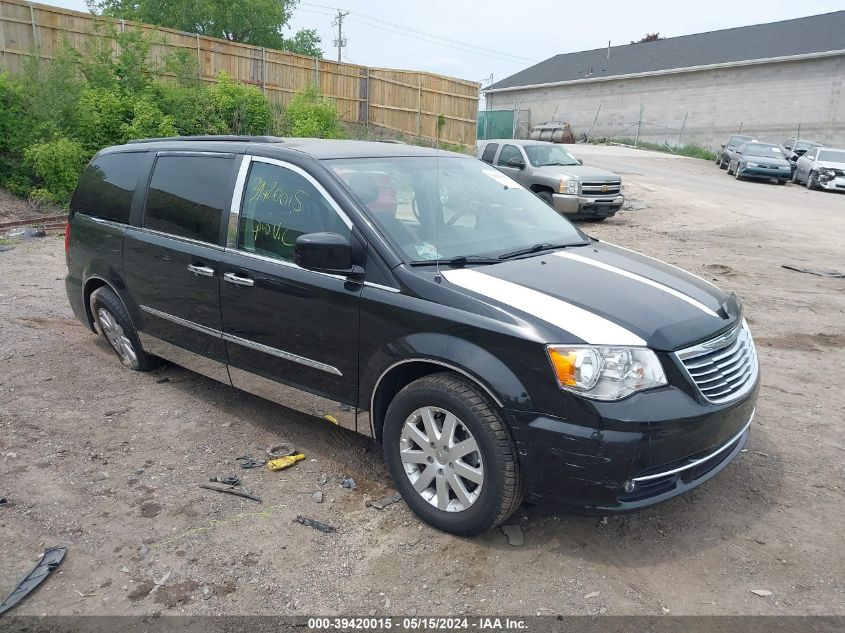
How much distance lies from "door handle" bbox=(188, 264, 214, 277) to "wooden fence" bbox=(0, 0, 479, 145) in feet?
43.7

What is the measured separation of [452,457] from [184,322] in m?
2.33

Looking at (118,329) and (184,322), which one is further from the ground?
(184,322)

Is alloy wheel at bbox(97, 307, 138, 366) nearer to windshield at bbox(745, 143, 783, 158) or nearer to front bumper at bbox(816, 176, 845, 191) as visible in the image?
front bumper at bbox(816, 176, 845, 191)

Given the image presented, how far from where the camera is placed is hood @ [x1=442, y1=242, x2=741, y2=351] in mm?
3111

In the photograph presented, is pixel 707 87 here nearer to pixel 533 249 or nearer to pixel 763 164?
pixel 763 164

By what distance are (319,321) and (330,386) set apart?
371 millimetres

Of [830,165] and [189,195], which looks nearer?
[189,195]

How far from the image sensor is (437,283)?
3400mm

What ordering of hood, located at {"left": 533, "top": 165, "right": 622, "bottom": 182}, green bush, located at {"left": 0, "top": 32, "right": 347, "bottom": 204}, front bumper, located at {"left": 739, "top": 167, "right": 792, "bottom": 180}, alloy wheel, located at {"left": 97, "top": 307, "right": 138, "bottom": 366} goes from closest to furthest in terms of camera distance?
alloy wheel, located at {"left": 97, "top": 307, "right": 138, "bottom": 366}, green bush, located at {"left": 0, "top": 32, "right": 347, "bottom": 204}, hood, located at {"left": 533, "top": 165, "right": 622, "bottom": 182}, front bumper, located at {"left": 739, "top": 167, "right": 792, "bottom": 180}

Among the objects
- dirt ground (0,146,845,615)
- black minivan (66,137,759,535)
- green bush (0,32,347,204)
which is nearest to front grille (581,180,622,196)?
green bush (0,32,347,204)

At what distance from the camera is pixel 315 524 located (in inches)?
140

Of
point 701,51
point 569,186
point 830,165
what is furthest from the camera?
point 701,51

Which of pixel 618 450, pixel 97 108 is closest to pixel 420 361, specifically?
pixel 618 450

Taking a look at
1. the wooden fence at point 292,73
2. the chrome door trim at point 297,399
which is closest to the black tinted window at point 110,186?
the chrome door trim at point 297,399
